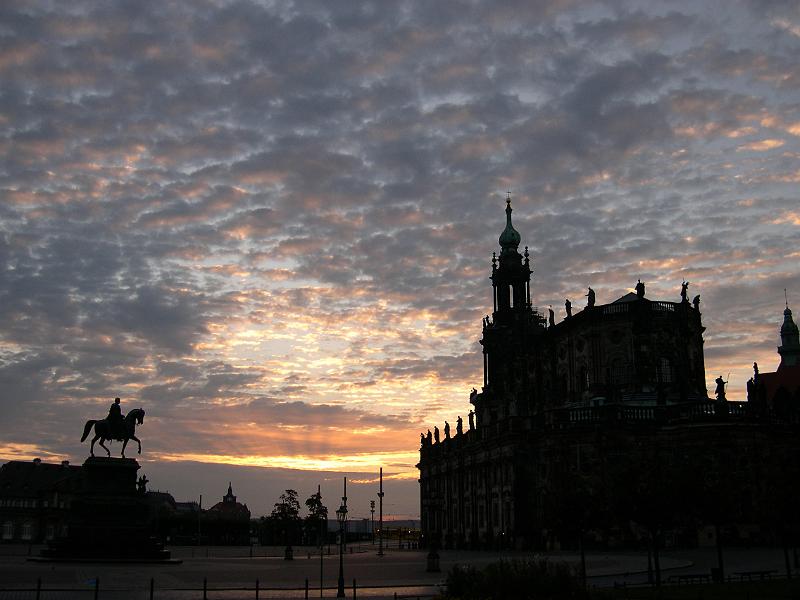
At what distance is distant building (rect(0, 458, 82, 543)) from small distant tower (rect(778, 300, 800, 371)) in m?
120

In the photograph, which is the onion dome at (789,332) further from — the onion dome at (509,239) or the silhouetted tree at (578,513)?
the silhouetted tree at (578,513)

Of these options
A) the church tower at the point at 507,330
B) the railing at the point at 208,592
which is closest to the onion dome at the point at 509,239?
the church tower at the point at 507,330

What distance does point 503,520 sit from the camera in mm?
83625

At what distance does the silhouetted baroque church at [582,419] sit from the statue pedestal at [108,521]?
846 inches

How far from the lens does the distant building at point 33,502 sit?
400 feet

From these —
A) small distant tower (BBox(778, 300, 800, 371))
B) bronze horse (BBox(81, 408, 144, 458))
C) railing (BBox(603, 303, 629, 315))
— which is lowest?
bronze horse (BBox(81, 408, 144, 458))

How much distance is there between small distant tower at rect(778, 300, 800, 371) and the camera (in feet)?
504

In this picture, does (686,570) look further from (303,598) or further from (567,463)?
(567,463)

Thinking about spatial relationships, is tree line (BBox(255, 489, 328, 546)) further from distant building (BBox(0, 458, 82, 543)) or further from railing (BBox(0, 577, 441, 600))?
railing (BBox(0, 577, 441, 600))

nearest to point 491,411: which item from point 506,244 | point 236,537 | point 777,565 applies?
point 506,244

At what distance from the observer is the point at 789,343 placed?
156m

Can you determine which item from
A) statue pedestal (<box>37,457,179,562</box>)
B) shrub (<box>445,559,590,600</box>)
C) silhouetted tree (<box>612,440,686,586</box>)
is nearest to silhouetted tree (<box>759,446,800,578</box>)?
silhouetted tree (<box>612,440,686,586</box>)

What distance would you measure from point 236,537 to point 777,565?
9647cm

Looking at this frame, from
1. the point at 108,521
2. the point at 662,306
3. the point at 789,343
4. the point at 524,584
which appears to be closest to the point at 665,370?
the point at 662,306
